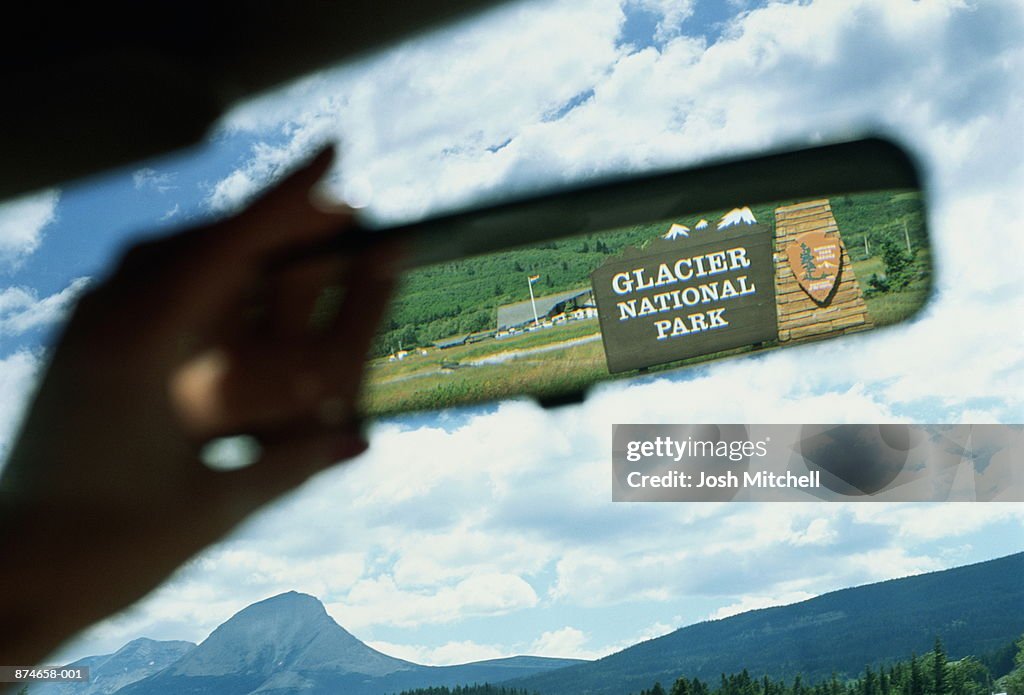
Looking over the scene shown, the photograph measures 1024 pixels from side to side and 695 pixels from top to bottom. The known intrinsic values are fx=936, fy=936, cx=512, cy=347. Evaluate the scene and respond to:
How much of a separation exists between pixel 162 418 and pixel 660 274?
141 centimetres

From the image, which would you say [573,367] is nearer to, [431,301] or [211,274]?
[431,301]

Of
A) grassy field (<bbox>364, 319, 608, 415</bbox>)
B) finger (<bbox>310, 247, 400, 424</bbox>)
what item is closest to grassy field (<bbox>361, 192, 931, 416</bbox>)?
grassy field (<bbox>364, 319, 608, 415</bbox>)

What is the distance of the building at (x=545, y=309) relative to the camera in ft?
5.90

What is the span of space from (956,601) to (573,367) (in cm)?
188

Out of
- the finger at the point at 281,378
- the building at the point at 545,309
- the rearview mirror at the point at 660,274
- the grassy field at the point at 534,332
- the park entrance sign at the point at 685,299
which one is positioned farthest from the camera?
the building at the point at 545,309

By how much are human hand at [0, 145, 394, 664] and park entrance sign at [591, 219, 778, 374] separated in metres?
1.21

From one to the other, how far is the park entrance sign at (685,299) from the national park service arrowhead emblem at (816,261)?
139mm

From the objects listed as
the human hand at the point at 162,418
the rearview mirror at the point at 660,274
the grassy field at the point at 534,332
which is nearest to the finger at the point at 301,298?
the human hand at the point at 162,418

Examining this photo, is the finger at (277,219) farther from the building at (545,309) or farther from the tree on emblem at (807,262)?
the tree on emblem at (807,262)

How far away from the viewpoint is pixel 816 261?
1.96 metres

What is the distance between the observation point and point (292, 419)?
0.39 metres

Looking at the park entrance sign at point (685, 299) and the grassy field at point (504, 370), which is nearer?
the grassy field at point (504, 370)

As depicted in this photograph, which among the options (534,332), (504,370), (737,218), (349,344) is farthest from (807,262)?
(349,344)

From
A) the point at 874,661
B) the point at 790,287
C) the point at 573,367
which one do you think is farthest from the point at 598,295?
the point at 874,661
